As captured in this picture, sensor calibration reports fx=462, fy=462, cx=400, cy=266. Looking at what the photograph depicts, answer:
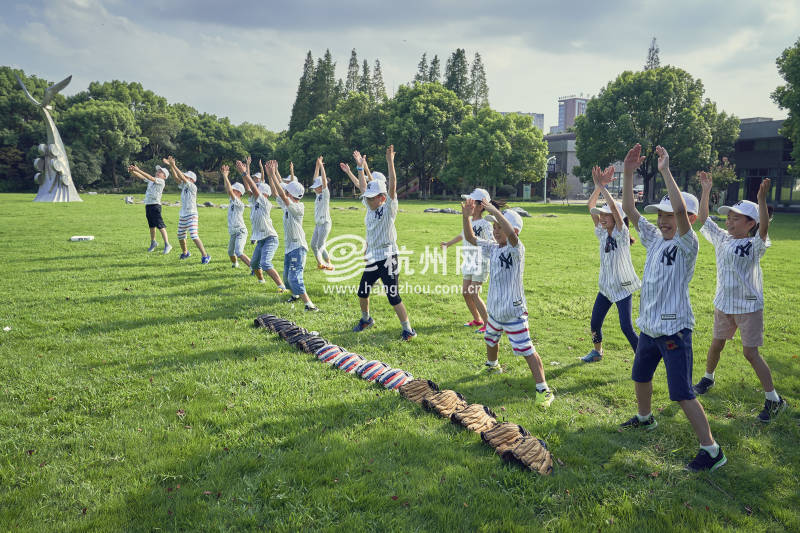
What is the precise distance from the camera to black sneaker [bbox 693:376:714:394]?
545 cm

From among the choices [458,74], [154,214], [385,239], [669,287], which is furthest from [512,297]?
[458,74]

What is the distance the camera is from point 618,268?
591 centimetres

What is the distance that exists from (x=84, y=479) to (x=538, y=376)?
14.4 feet

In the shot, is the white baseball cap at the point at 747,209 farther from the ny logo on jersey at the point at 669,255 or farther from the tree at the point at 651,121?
the tree at the point at 651,121

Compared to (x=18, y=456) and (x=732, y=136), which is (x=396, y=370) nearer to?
(x=18, y=456)

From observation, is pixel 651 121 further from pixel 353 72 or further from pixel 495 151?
pixel 353 72

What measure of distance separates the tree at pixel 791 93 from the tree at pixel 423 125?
2924cm

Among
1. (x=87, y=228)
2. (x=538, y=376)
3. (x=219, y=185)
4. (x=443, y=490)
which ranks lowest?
(x=443, y=490)

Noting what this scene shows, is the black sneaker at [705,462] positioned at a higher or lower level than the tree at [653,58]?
lower

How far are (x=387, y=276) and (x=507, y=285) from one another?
243 cm

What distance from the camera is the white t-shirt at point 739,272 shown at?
4934mm

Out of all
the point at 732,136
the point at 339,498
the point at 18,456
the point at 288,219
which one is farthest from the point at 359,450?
the point at 732,136

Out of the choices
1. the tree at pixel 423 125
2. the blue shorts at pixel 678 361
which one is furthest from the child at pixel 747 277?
the tree at pixel 423 125

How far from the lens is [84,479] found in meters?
3.78
